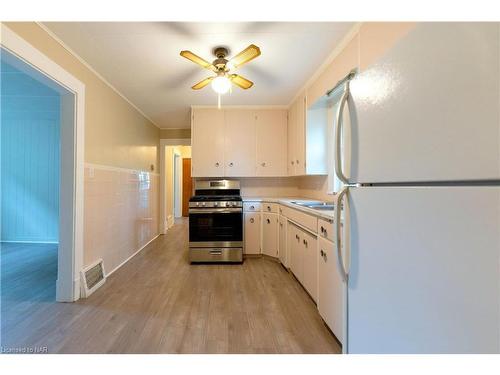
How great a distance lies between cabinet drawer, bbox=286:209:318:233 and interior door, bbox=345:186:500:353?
958 mm

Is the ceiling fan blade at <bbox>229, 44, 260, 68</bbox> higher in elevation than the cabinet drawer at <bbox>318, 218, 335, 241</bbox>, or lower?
higher

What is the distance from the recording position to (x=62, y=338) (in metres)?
1.51

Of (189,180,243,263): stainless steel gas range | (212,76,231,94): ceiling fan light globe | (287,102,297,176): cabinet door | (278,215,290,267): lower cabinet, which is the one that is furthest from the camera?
(287,102,297,176): cabinet door

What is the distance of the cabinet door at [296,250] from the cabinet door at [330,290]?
0.49m

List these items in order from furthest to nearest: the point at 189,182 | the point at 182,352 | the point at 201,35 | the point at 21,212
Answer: the point at 189,182 < the point at 21,212 < the point at 201,35 < the point at 182,352

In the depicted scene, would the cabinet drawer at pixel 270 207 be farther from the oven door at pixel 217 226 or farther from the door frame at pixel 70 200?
the door frame at pixel 70 200

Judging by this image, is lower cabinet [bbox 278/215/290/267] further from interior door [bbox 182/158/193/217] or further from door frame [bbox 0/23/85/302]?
interior door [bbox 182/158/193/217]

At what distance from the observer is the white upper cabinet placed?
351 cm

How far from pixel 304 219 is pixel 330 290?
2.19 ft

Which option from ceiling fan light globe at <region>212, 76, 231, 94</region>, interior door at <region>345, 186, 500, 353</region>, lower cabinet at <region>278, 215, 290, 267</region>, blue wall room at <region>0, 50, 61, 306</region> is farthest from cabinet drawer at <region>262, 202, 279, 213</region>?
blue wall room at <region>0, 50, 61, 306</region>

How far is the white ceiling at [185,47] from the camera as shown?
→ 1.71m
